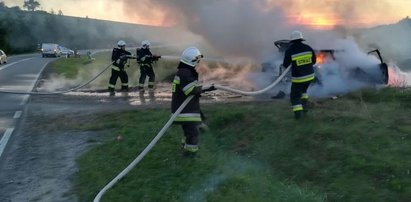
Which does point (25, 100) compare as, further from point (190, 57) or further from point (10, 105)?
point (190, 57)

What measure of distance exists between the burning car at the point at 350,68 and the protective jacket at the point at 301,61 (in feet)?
11.8

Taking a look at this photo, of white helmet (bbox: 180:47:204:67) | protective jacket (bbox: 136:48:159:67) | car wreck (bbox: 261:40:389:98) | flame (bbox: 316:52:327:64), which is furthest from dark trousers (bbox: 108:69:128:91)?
white helmet (bbox: 180:47:204:67)

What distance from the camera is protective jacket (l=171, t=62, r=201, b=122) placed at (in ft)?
23.2

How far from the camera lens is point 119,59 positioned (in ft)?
52.7

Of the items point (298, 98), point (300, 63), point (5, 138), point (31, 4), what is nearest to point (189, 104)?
point (298, 98)

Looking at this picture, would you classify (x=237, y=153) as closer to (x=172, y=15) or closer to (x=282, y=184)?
(x=282, y=184)

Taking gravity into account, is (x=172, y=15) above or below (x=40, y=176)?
above

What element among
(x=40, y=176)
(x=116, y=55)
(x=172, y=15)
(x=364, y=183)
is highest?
(x=172, y=15)

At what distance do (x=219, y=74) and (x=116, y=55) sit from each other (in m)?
5.87

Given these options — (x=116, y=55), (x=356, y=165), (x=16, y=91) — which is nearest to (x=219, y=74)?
(x=116, y=55)

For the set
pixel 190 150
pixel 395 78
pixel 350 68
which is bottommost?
pixel 190 150

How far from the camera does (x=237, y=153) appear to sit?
7523 millimetres

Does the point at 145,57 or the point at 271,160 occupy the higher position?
the point at 145,57

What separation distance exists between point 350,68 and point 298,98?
4.54m
